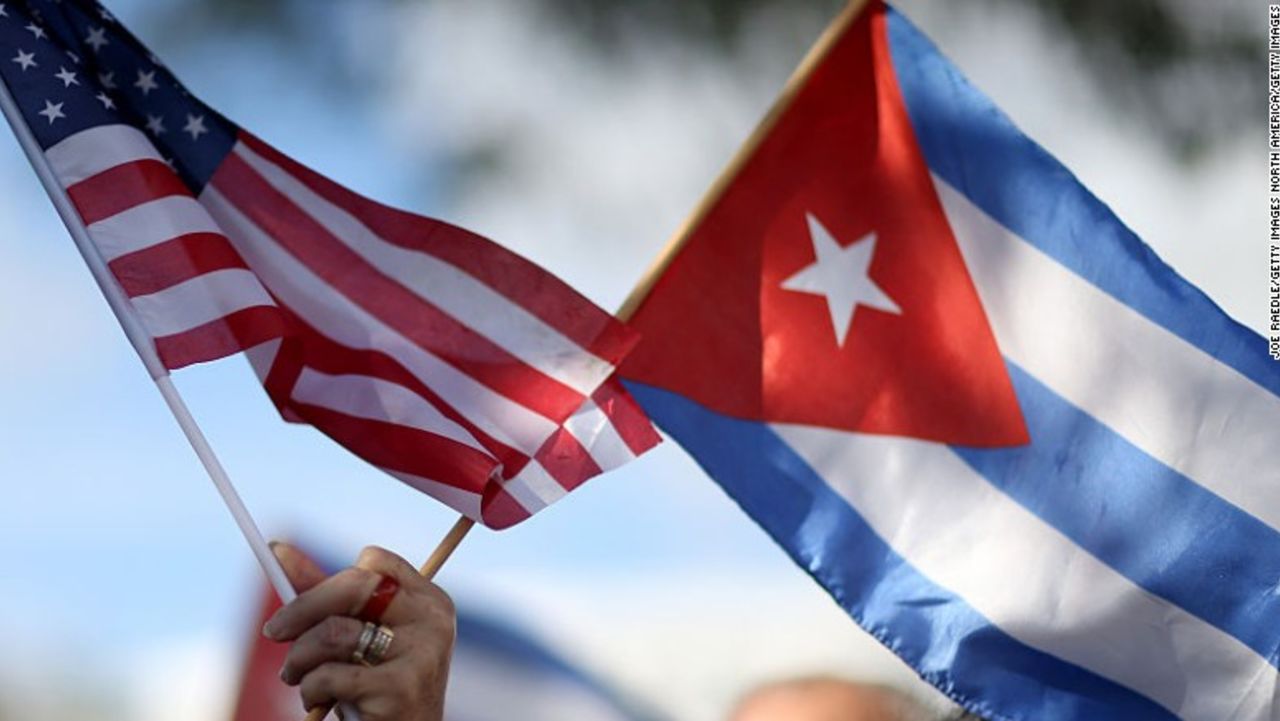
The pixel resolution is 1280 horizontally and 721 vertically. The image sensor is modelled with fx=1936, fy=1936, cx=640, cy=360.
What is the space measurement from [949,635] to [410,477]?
3.17 ft

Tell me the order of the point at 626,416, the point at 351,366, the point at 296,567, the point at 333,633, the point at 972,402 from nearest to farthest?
the point at 333,633
the point at 296,567
the point at 351,366
the point at 626,416
the point at 972,402

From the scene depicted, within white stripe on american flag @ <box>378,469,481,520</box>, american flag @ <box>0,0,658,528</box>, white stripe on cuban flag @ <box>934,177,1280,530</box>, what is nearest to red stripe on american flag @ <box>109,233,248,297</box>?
american flag @ <box>0,0,658,528</box>

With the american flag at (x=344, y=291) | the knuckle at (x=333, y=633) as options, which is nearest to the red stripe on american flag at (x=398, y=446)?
the american flag at (x=344, y=291)

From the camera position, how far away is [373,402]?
3.14 m

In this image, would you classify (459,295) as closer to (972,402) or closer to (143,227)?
(143,227)

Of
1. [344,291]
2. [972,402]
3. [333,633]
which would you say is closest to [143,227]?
[344,291]

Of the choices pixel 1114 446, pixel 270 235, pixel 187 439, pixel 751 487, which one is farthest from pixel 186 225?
pixel 1114 446

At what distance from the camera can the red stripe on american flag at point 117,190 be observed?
303 cm

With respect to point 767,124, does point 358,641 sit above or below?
below

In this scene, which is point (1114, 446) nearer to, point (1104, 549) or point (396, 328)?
point (1104, 549)

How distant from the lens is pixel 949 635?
3322 mm

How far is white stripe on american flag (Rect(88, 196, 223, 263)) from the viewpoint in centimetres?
302

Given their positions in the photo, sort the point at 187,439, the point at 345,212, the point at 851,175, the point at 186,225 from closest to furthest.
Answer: the point at 187,439 < the point at 186,225 < the point at 345,212 < the point at 851,175

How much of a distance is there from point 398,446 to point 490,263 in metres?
0.35
